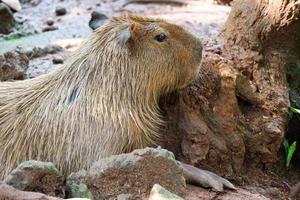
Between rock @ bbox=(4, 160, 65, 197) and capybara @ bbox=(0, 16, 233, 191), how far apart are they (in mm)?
518

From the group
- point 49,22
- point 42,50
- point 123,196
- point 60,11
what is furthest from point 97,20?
point 60,11

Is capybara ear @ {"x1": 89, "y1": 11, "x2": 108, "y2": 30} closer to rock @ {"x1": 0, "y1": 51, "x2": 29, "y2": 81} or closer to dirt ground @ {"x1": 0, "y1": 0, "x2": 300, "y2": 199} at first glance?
rock @ {"x1": 0, "y1": 51, "x2": 29, "y2": 81}

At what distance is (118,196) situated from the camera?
10.5ft

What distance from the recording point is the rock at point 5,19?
351 inches

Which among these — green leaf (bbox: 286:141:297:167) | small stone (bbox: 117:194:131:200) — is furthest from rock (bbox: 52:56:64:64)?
small stone (bbox: 117:194:131:200)

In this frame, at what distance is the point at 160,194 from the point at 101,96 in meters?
1.24

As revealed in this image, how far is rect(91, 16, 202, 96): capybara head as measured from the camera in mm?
4109

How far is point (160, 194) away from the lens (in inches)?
116

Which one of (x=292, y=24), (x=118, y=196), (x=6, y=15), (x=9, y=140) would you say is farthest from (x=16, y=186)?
(x=6, y=15)

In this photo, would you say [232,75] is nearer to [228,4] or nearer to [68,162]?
[68,162]

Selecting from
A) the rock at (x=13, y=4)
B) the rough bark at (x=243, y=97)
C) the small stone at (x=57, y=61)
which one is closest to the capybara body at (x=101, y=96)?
the rough bark at (x=243, y=97)

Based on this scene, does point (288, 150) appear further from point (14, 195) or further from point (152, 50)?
point (14, 195)

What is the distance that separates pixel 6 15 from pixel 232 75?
557 centimetres

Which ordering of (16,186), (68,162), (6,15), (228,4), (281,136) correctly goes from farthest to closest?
(228,4)
(6,15)
(281,136)
(68,162)
(16,186)
